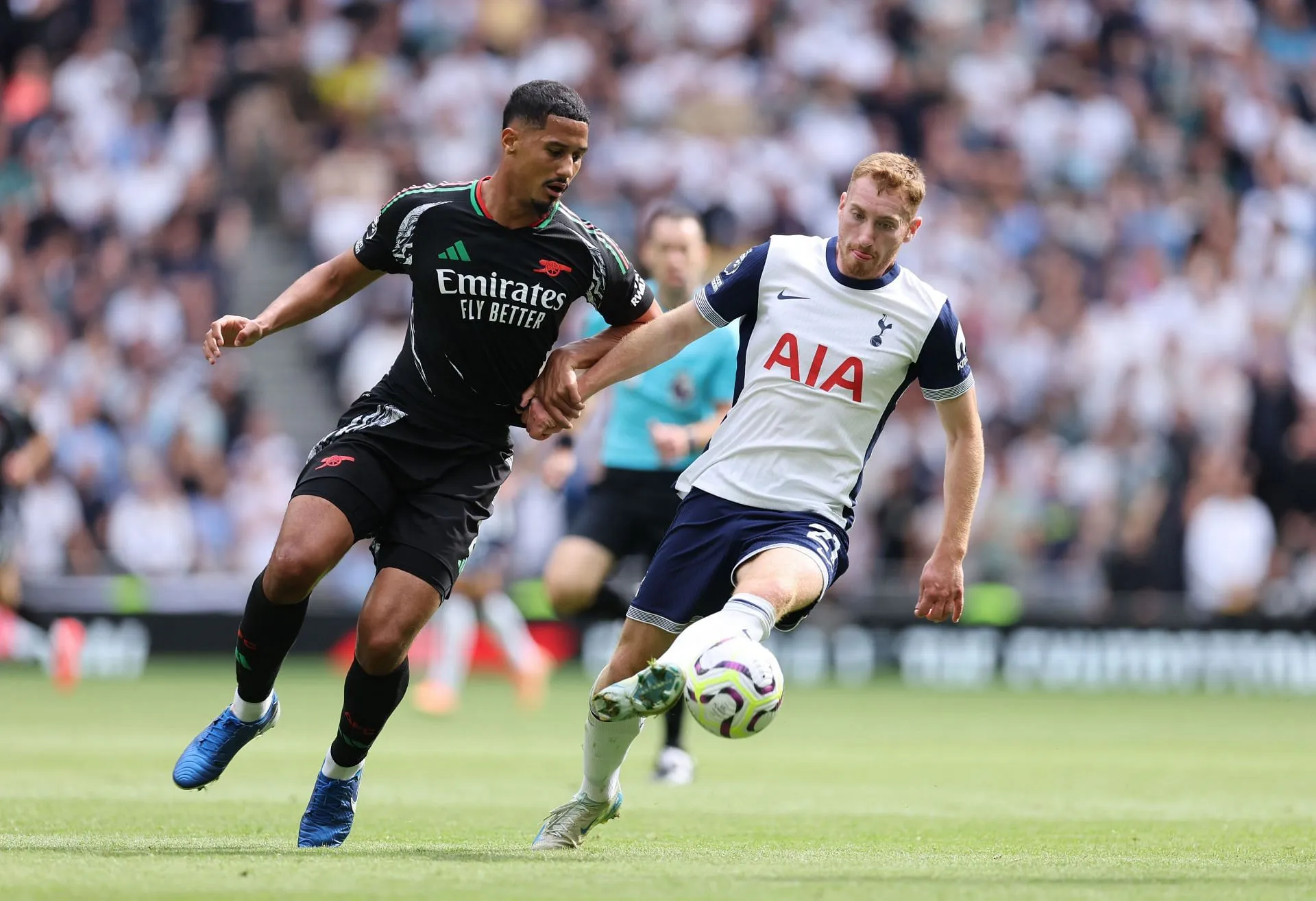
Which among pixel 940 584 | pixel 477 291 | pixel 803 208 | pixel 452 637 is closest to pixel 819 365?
pixel 940 584

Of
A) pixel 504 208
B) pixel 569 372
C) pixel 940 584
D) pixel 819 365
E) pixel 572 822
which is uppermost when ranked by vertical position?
pixel 504 208

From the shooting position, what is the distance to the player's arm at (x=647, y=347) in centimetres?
738

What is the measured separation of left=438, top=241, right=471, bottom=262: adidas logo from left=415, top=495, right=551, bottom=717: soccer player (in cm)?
824

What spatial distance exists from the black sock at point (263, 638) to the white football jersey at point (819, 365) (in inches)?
67.8

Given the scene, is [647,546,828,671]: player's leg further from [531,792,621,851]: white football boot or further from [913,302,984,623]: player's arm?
[531,792,621,851]: white football boot

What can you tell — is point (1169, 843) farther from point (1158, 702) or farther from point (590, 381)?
point (1158, 702)

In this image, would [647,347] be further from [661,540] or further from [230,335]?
[661,540]

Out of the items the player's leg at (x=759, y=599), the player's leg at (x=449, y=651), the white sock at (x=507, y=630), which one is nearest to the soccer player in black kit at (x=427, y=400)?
the player's leg at (x=759, y=599)

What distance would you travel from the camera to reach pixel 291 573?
23.7 feet

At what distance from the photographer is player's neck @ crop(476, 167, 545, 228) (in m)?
7.60

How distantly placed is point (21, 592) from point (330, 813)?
499 inches

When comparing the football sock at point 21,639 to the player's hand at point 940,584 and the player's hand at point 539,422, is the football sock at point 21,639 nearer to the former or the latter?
the player's hand at point 539,422

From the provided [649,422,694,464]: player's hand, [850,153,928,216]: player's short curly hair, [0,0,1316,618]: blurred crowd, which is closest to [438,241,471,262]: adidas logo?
[850,153,928,216]: player's short curly hair

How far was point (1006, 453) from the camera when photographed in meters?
20.8
